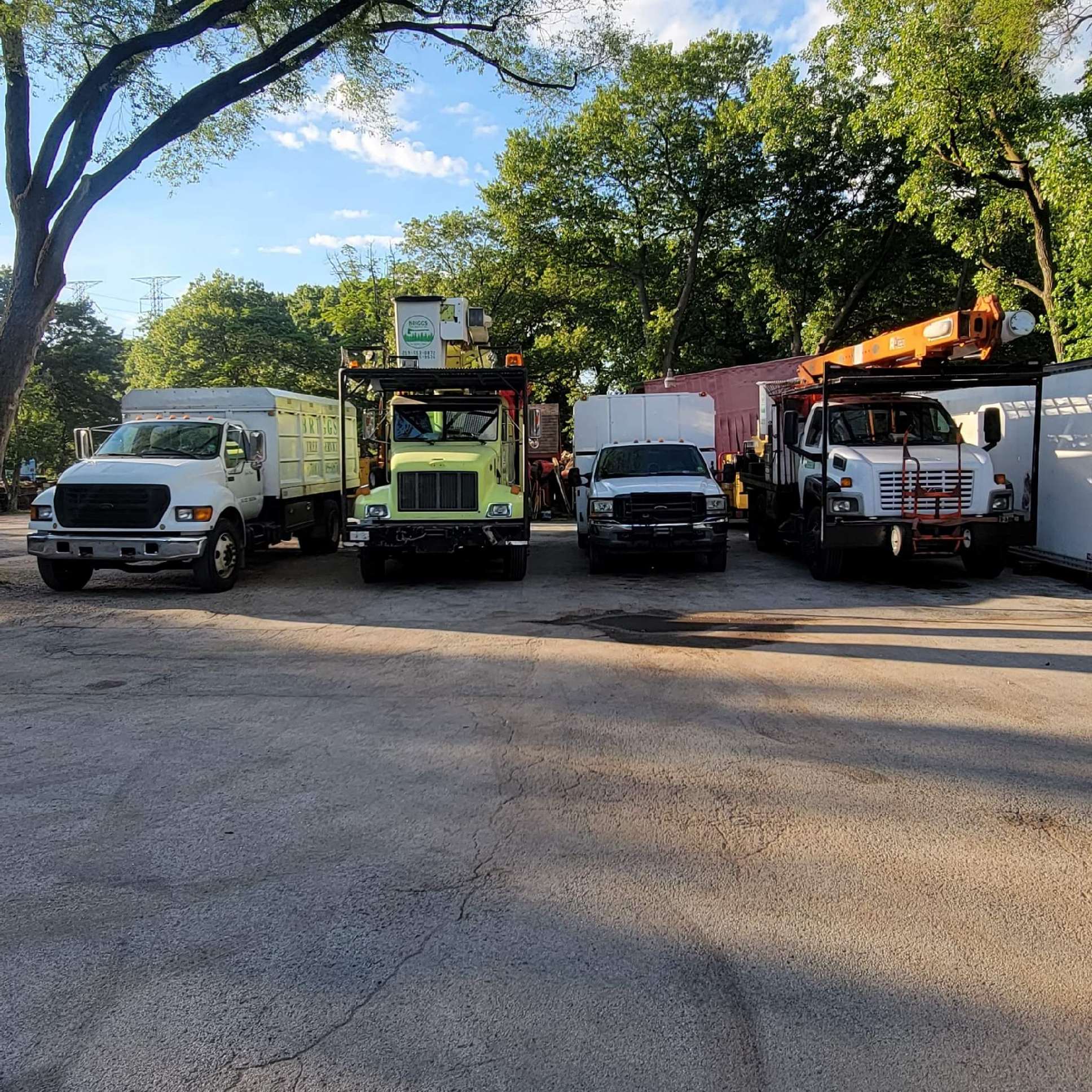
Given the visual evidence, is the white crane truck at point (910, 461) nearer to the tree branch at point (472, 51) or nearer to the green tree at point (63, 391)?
the tree branch at point (472, 51)

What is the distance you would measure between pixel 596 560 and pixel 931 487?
462 cm

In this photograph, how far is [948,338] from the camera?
10.7 m

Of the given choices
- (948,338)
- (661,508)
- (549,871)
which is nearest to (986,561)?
(948,338)

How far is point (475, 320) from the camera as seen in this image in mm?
14664

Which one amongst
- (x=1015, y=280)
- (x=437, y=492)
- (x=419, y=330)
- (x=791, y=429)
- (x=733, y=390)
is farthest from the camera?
(x=733, y=390)

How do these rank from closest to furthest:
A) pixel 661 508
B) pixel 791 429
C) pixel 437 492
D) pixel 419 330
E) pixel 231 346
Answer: pixel 437 492, pixel 661 508, pixel 791 429, pixel 419 330, pixel 231 346

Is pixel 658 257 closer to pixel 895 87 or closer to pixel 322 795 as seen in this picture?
pixel 895 87

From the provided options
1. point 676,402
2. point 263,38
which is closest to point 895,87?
point 676,402

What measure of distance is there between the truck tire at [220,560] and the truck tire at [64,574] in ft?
4.91

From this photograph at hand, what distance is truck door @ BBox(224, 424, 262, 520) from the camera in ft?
40.8

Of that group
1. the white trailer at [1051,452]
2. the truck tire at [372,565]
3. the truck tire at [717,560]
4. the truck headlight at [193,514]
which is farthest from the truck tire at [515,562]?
the white trailer at [1051,452]

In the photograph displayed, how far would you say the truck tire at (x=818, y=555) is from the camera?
1165 centimetres

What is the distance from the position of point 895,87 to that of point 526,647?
55.8ft

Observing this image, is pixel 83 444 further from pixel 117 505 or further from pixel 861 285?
pixel 861 285
